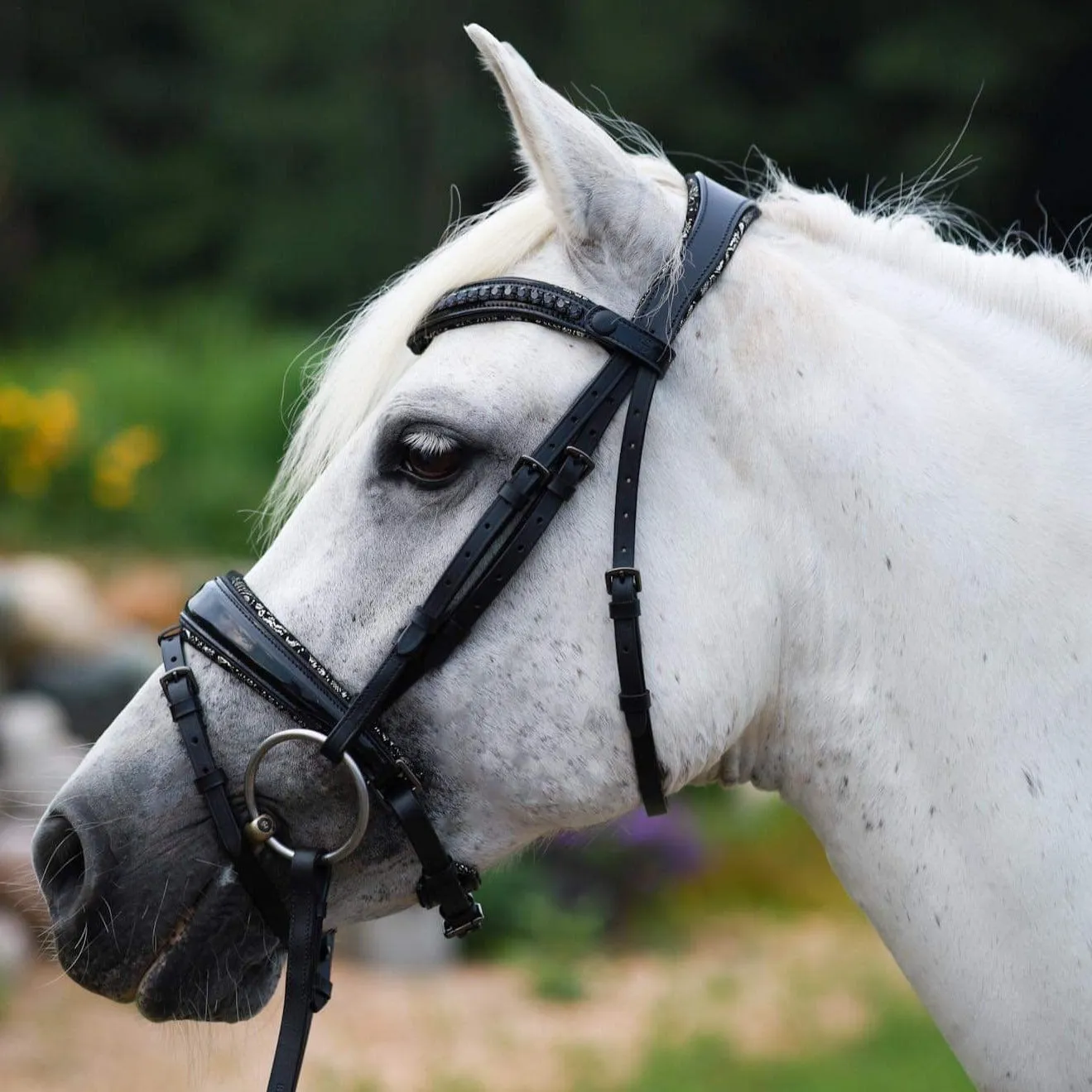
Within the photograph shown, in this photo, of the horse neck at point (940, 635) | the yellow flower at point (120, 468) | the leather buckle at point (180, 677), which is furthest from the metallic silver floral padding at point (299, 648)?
the yellow flower at point (120, 468)

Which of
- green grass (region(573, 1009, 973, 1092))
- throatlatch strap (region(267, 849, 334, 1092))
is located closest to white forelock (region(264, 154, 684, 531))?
throatlatch strap (region(267, 849, 334, 1092))

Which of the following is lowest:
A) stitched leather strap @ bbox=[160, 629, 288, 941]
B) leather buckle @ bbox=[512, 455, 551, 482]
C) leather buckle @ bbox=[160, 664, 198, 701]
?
stitched leather strap @ bbox=[160, 629, 288, 941]

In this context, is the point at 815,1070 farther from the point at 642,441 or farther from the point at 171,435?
the point at 171,435

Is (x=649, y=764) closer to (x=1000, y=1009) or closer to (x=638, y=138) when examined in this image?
(x=1000, y=1009)

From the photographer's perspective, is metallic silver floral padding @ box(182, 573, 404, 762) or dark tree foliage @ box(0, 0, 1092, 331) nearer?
metallic silver floral padding @ box(182, 573, 404, 762)

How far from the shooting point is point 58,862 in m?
1.75

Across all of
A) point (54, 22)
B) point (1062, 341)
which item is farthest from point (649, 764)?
point (54, 22)

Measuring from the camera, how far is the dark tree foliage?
43.6ft

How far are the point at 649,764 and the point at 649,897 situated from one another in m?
4.49

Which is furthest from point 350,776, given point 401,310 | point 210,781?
point 401,310

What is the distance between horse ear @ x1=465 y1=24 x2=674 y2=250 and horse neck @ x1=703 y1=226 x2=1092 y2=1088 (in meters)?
0.18

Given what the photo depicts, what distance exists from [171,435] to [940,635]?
303 inches

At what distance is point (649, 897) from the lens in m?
5.89

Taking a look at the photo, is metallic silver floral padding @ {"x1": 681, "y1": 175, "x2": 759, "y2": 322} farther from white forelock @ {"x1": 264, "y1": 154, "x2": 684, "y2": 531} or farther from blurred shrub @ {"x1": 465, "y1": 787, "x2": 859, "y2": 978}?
blurred shrub @ {"x1": 465, "y1": 787, "x2": 859, "y2": 978}
